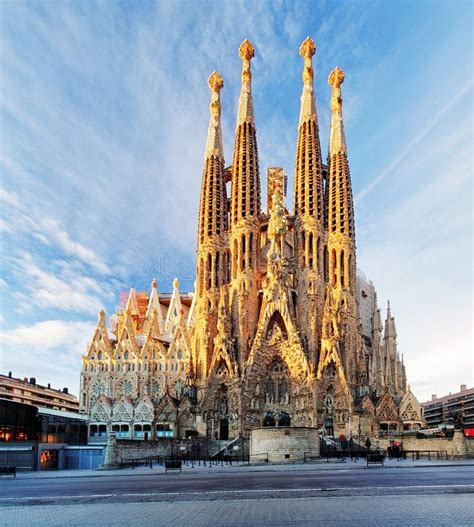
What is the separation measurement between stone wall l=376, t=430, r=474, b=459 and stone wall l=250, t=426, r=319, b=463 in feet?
37.7

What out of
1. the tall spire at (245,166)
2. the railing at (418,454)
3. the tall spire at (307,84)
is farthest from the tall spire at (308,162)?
the railing at (418,454)

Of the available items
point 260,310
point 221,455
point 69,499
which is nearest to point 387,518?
point 69,499

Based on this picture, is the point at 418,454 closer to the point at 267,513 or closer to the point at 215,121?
the point at 267,513

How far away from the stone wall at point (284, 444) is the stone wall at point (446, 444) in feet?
37.7

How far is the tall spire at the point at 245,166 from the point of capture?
8840 cm

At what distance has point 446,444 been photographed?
51125 millimetres

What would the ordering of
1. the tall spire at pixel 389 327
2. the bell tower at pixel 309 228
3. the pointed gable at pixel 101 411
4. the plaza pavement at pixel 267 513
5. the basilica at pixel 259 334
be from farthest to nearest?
the tall spire at pixel 389 327 < the pointed gable at pixel 101 411 < the bell tower at pixel 309 228 < the basilica at pixel 259 334 < the plaza pavement at pixel 267 513

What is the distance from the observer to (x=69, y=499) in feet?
70.3

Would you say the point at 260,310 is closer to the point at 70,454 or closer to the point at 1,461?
the point at 70,454

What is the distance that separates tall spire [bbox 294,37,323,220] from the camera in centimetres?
8700

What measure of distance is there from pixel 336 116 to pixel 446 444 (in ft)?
189

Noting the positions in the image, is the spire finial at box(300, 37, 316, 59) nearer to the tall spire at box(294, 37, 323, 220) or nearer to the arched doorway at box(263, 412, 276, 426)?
the tall spire at box(294, 37, 323, 220)

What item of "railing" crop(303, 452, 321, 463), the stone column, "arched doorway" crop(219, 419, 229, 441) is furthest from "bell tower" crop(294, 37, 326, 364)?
the stone column

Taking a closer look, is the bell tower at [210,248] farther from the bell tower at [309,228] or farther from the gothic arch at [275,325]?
the bell tower at [309,228]
